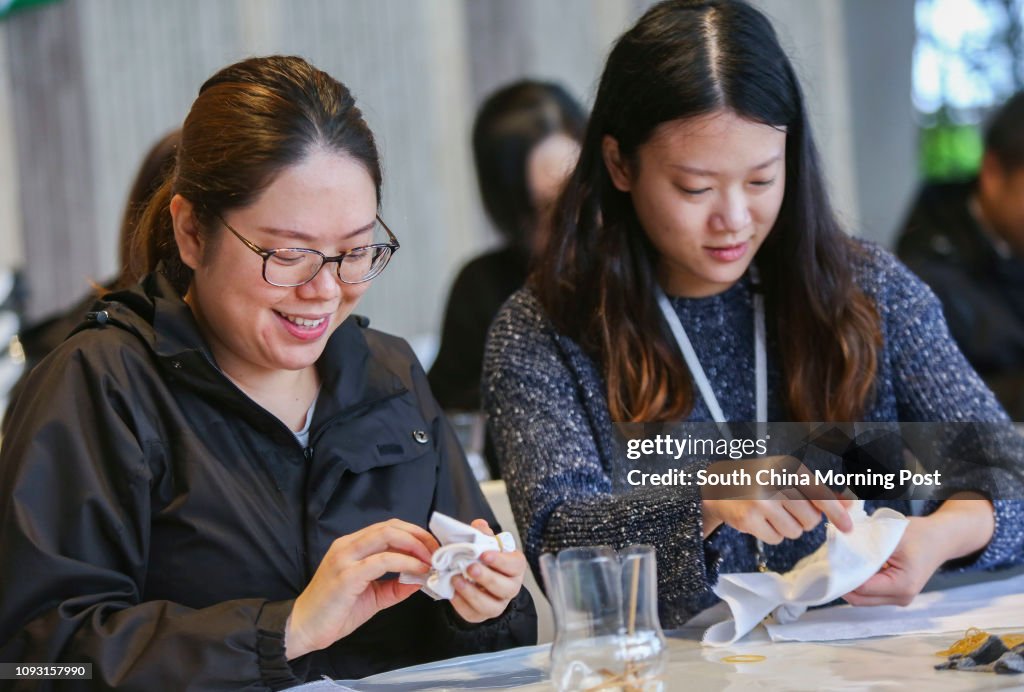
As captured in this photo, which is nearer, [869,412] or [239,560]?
[239,560]

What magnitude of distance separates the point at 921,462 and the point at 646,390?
16.3 inches

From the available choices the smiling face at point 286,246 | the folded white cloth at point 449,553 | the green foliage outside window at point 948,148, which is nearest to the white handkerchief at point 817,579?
the folded white cloth at point 449,553

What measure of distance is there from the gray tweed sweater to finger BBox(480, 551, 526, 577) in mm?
250

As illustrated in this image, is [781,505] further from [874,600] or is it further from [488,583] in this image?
[488,583]

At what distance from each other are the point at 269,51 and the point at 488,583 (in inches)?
167

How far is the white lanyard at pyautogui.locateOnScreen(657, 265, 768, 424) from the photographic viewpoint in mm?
2035

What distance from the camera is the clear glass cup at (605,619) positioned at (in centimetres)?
127

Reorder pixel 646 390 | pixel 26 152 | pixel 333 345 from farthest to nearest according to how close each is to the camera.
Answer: pixel 26 152 < pixel 646 390 < pixel 333 345

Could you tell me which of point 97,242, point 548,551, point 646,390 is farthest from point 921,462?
point 97,242

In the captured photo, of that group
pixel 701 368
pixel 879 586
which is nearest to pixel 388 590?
pixel 879 586

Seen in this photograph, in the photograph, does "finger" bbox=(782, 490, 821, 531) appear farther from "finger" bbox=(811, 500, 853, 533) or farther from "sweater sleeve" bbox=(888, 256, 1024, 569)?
"sweater sleeve" bbox=(888, 256, 1024, 569)

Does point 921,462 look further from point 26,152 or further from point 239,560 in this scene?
point 26,152

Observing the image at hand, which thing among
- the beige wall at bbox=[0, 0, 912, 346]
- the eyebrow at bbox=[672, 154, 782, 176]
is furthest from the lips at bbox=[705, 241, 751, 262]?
the beige wall at bbox=[0, 0, 912, 346]

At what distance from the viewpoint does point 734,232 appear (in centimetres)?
191
